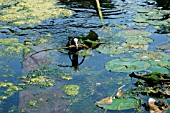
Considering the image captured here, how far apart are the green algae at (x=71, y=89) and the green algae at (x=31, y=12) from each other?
173 centimetres

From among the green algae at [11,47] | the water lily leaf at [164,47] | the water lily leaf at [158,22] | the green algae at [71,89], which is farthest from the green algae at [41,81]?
the water lily leaf at [158,22]

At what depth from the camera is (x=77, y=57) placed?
2.81m

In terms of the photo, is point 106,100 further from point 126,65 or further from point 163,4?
point 163,4

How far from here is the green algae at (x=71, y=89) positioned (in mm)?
2194

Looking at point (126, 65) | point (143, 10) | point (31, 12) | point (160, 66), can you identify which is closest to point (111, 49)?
point (126, 65)

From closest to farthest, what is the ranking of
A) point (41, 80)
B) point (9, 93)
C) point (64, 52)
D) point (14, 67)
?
point (9, 93) < point (41, 80) < point (14, 67) < point (64, 52)

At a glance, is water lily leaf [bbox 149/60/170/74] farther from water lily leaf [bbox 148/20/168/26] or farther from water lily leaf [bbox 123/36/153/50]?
water lily leaf [bbox 148/20/168/26]

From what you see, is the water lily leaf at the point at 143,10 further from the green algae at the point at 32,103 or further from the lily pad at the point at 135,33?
the green algae at the point at 32,103

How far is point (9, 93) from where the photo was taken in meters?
2.20

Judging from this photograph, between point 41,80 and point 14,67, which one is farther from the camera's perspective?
point 14,67

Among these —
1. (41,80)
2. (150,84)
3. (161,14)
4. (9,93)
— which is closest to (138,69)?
(150,84)

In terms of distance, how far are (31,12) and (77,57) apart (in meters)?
1.70

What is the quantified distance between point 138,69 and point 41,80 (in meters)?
0.77

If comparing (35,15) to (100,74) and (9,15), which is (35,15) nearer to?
(9,15)
